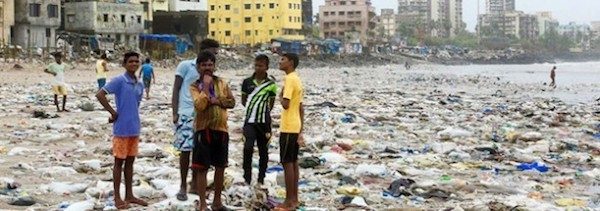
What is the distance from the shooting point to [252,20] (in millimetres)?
77438

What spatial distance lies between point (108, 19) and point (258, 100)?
44.1 m

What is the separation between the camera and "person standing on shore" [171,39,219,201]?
589 centimetres

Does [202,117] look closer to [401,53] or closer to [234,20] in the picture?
[234,20]

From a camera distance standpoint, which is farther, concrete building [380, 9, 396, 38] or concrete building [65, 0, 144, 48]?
concrete building [380, 9, 396, 38]

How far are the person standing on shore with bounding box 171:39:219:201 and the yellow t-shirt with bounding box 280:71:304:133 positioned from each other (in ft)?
2.05

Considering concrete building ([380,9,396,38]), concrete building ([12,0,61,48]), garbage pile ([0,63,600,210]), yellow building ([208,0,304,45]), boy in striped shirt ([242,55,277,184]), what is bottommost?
garbage pile ([0,63,600,210])

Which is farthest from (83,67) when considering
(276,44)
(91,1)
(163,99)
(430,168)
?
(276,44)

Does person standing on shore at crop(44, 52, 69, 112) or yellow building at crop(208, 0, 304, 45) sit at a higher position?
yellow building at crop(208, 0, 304, 45)

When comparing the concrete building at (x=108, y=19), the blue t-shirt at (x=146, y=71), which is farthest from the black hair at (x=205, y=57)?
the concrete building at (x=108, y=19)

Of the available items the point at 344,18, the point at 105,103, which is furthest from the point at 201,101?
Answer: the point at 344,18

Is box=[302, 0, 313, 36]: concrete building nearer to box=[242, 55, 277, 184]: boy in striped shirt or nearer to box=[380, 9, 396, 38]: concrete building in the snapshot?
box=[380, 9, 396, 38]: concrete building

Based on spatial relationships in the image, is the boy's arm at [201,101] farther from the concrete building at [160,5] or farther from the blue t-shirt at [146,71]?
the concrete building at [160,5]

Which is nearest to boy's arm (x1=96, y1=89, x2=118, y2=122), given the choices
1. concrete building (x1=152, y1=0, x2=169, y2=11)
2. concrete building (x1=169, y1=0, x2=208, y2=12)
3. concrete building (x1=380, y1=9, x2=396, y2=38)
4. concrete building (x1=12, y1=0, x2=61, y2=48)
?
concrete building (x1=12, y1=0, x2=61, y2=48)

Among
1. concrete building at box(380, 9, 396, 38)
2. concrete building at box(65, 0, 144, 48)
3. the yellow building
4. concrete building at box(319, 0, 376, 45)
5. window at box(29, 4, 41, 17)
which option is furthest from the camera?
concrete building at box(380, 9, 396, 38)
